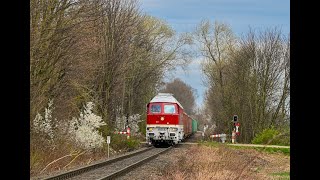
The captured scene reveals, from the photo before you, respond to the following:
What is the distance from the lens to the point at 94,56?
29.8 meters

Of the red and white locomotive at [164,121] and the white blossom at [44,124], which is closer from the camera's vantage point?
the white blossom at [44,124]

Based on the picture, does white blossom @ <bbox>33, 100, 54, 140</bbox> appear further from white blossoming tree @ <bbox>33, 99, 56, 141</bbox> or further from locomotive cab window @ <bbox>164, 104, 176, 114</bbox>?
locomotive cab window @ <bbox>164, 104, 176, 114</bbox>

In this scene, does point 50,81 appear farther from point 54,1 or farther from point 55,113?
point 54,1

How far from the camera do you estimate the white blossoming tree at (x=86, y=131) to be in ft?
75.4

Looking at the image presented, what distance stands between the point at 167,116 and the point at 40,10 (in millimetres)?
15336

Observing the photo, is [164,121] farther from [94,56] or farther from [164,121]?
[94,56]

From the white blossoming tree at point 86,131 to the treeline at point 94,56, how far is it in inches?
33.2

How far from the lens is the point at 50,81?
22.4m

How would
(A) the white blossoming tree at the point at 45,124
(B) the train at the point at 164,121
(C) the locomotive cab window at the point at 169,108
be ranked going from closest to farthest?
(A) the white blossoming tree at the point at 45,124 → (B) the train at the point at 164,121 → (C) the locomotive cab window at the point at 169,108

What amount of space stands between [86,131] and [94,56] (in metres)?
7.41

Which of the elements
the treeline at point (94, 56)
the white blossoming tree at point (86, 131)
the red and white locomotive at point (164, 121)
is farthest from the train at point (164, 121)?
the white blossoming tree at point (86, 131)

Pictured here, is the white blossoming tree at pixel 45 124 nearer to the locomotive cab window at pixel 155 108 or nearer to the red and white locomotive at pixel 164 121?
the red and white locomotive at pixel 164 121

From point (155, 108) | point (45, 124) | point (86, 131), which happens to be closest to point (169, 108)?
point (155, 108)
